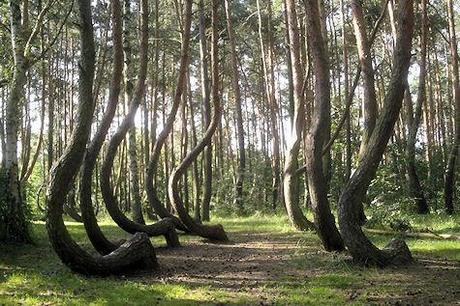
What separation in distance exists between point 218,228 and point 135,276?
531 centimetres

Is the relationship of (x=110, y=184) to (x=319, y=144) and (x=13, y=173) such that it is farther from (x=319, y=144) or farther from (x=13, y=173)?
(x=319, y=144)

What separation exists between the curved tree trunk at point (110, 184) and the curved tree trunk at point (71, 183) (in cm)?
266

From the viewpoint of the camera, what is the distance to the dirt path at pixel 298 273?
7.09m

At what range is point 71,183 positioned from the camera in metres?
8.12

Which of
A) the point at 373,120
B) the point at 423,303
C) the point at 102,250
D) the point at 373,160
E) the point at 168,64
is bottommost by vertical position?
the point at 423,303

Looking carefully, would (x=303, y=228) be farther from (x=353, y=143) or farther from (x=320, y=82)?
(x=353, y=143)

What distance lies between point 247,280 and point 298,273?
1029 millimetres

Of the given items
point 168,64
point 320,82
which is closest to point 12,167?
point 320,82

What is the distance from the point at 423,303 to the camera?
6.59 metres

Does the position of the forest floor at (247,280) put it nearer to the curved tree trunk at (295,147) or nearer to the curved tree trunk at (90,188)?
the curved tree trunk at (90,188)

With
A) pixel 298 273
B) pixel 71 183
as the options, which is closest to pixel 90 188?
pixel 71 183

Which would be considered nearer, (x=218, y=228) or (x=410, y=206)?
(x=218, y=228)

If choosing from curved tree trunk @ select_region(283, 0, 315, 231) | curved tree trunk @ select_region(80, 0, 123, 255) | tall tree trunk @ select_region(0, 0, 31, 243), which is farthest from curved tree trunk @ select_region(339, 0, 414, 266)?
tall tree trunk @ select_region(0, 0, 31, 243)

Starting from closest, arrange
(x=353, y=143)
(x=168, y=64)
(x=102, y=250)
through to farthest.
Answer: (x=102, y=250), (x=353, y=143), (x=168, y=64)
